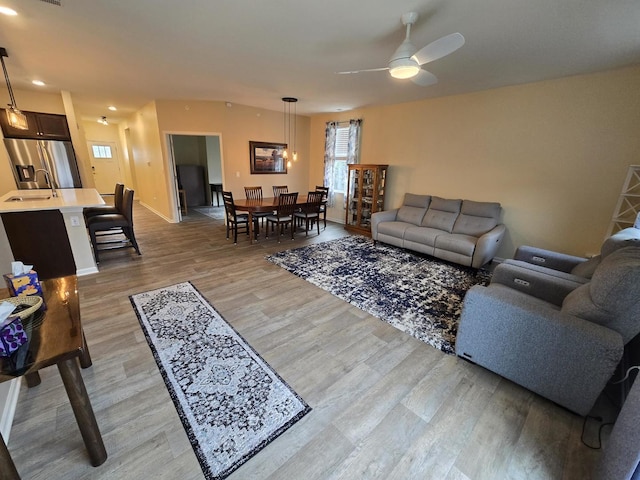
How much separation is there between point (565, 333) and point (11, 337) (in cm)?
278

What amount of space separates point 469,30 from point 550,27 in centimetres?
64

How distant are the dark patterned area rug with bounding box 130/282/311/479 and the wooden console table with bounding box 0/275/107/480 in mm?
455

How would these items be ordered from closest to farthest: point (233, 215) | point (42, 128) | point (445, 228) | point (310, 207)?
1. point (445, 228)
2. point (233, 215)
3. point (42, 128)
4. point (310, 207)

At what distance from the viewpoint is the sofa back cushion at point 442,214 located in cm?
438

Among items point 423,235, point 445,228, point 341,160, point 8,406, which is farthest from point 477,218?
point 8,406

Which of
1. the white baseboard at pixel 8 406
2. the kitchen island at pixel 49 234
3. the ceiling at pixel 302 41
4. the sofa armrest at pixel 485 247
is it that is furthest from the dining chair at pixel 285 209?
the white baseboard at pixel 8 406

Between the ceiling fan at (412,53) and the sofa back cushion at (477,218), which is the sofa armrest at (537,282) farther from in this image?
the ceiling fan at (412,53)

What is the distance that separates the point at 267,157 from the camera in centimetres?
660

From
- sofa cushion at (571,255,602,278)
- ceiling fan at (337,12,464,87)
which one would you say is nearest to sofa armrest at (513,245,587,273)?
sofa cushion at (571,255,602,278)

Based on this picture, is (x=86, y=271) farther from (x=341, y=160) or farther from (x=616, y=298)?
(x=341, y=160)

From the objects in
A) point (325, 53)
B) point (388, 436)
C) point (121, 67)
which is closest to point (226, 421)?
point (388, 436)

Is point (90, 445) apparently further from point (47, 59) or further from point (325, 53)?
point (47, 59)

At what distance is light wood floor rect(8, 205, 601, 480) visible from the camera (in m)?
1.32

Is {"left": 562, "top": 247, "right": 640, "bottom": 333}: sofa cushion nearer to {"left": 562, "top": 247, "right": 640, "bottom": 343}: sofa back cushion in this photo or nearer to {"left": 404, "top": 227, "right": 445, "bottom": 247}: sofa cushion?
{"left": 562, "top": 247, "right": 640, "bottom": 343}: sofa back cushion
